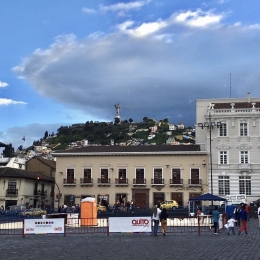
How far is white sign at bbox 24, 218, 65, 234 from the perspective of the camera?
78.9ft

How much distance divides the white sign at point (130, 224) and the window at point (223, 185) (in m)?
32.0

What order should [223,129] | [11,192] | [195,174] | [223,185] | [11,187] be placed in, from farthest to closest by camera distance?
1. [11,187]
2. [11,192]
3. [223,129]
4. [195,174]
5. [223,185]

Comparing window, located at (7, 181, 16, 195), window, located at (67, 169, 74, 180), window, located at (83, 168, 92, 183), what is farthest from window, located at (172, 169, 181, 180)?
window, located at (7, 181, 16, 195)

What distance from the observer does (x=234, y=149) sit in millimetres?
55094

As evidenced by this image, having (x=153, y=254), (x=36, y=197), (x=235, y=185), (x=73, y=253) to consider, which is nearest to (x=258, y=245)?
(x=153, y=254)

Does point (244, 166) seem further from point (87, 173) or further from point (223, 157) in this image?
point (87, 173)

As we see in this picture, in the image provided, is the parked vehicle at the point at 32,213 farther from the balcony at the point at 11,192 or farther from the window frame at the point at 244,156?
the window frame at the point at 244,156

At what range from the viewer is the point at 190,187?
5497 cm

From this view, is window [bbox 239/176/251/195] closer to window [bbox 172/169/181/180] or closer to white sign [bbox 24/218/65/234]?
window [bbox 172/169/181/180]

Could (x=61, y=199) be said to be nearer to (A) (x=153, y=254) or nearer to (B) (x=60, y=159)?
(B) (x=60, y=159)

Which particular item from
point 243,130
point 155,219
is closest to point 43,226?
point 155,219

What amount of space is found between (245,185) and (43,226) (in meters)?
35.6

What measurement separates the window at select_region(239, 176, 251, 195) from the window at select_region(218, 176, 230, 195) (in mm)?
1574

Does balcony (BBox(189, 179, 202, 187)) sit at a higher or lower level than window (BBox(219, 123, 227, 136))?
lower
